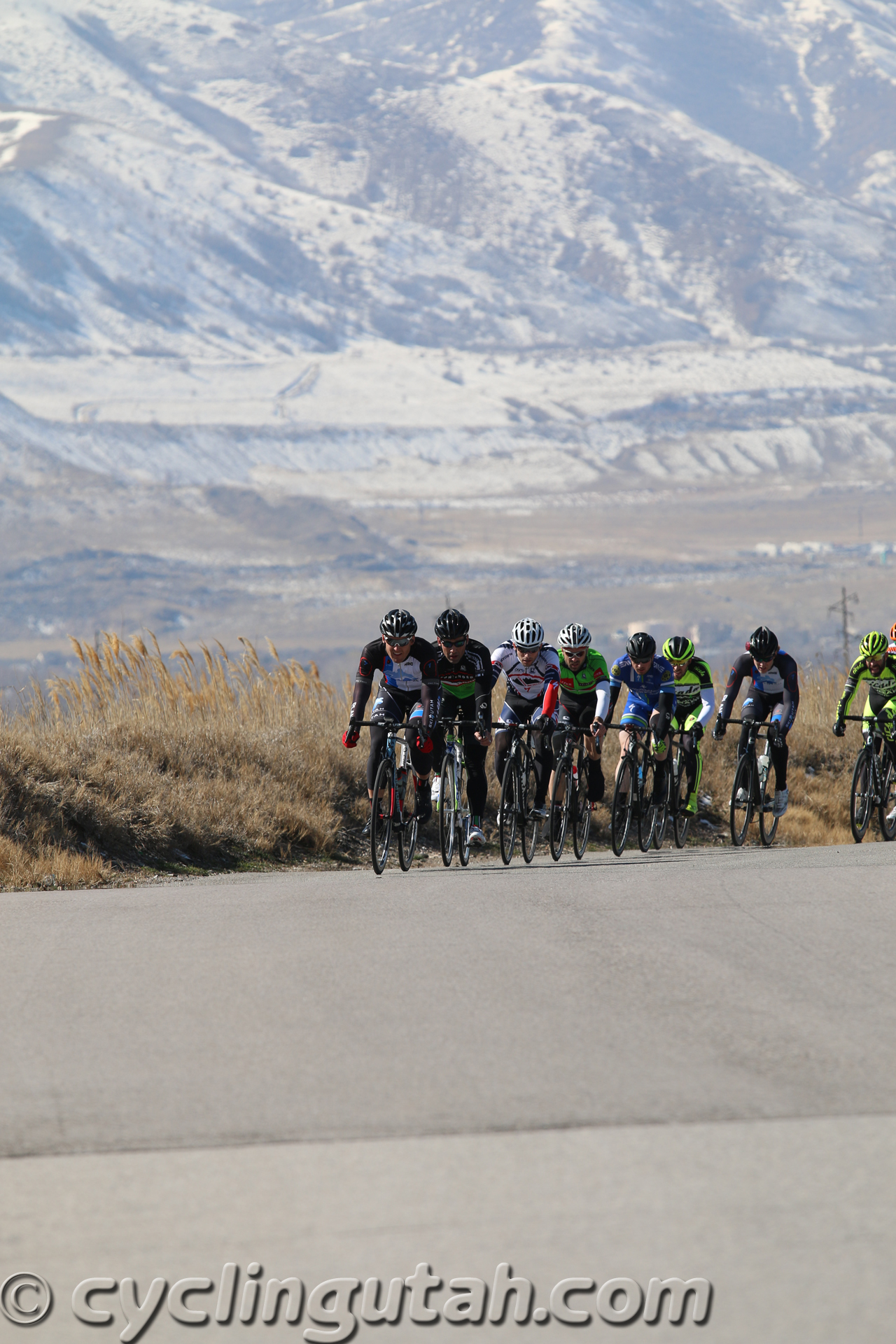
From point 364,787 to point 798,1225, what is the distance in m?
12.5

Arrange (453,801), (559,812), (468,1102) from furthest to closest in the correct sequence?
(559,812)
(453,801)
(468,1102)

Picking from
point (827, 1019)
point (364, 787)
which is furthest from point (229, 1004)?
point (364, 787)

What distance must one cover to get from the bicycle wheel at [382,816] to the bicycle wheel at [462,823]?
0.79 meters

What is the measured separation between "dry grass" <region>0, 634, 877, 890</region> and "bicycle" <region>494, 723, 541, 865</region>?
2.41 metres

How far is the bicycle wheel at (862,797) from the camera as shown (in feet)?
48.3

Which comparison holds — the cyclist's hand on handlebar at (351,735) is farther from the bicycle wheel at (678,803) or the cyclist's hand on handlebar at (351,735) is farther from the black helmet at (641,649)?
the bicycle wheel at (678,803)

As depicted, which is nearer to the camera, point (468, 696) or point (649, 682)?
point (468, 696)

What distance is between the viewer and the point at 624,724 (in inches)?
558

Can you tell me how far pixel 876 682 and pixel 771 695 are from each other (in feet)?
3.23

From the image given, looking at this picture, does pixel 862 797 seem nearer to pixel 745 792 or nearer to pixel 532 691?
pixel 745 792

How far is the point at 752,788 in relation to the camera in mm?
15117

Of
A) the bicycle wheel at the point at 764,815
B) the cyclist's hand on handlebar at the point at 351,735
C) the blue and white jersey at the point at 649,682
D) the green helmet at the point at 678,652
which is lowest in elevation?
the bicycle wheel at the point at 764,815

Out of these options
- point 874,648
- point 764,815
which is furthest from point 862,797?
point 874,648
